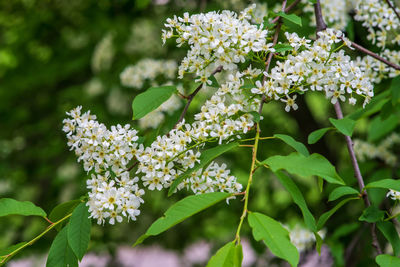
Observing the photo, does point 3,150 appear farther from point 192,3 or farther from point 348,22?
point 348,22

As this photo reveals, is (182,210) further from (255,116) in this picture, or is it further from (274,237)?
(255,116)

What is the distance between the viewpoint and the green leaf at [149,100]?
1.55 m

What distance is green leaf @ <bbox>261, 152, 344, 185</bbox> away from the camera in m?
1.23

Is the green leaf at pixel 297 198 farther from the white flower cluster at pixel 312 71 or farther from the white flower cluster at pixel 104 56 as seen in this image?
the white flower cluster at pixel 104 56

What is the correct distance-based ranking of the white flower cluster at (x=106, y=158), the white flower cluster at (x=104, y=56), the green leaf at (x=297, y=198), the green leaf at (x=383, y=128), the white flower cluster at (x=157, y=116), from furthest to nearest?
the white flower cluster at (x=104, y=56)
the white flower cluster at (x=157, y=116)
the green leaf at (x=383, y=128)
the white flower cluster at (x=106, y=158)
the green leaf at (x=297, y=198)

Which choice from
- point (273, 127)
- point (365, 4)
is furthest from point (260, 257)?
point (365, 4)

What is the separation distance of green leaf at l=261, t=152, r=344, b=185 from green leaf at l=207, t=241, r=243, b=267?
0.75 ft

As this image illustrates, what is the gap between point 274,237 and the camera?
119 cm

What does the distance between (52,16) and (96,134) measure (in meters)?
3.49

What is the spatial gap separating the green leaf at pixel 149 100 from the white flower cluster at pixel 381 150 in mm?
2274

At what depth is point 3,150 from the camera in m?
4.85

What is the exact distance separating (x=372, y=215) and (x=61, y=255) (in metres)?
0.99

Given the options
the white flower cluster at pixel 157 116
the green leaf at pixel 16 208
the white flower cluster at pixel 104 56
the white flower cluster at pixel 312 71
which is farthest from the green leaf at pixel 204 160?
the white flower cluster at pixel 104 56

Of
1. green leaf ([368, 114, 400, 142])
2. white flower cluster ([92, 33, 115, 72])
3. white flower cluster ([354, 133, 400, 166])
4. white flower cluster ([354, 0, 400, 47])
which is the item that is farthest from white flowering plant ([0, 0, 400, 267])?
white flower cluster ([92, 33, 115, 72])
